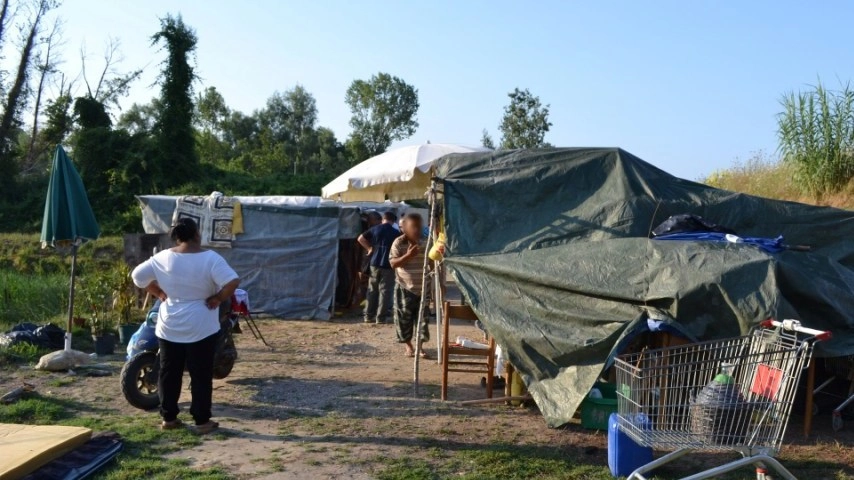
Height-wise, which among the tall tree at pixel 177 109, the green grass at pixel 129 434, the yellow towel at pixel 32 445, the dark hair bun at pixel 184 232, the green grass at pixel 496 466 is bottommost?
the green grass at pixel 129 434

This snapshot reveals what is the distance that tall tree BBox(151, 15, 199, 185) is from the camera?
103ft

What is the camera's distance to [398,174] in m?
11.1

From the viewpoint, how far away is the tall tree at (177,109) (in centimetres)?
3144

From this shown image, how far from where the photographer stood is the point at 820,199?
44.3 ft

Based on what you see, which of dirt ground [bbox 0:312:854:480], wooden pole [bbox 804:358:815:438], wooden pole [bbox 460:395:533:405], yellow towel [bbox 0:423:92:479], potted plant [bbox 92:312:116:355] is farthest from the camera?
potted plant [bbox 92:312:116:355]

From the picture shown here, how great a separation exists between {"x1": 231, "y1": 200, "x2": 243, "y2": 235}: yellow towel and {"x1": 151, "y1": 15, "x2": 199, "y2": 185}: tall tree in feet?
60.6

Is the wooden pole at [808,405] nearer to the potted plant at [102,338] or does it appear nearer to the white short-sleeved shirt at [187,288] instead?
the white short-sleeved shirt at [187,288]

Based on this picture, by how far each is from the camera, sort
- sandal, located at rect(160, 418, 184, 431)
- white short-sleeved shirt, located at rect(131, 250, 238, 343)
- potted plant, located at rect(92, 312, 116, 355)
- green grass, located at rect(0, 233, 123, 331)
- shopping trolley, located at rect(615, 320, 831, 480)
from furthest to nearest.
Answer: green grass, located at rect(0, 233, 123, 331)
potted plant, located at rect(92, 312, 116, 355)
sandal, located at rect(160, 418, 184, 431)
white short-sleeved shirt, located at rect(131, 250, 238, 343)
shopping trolley, located at rect(615, 320, 831, 480)

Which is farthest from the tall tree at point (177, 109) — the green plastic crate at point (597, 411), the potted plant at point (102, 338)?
the green plastic crate at point (597, 411)

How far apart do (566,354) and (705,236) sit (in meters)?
1.76

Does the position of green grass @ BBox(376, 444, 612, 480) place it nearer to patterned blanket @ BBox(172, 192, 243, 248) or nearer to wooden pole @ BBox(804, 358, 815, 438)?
wooden pole @ BBox(804, 358, 815, 438)

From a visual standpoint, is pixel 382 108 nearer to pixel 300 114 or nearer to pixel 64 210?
pixel 300 114

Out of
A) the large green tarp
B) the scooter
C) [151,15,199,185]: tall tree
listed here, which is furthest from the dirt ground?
[151,15,199,185]: tall tree

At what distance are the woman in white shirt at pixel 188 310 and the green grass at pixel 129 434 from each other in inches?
9.6
